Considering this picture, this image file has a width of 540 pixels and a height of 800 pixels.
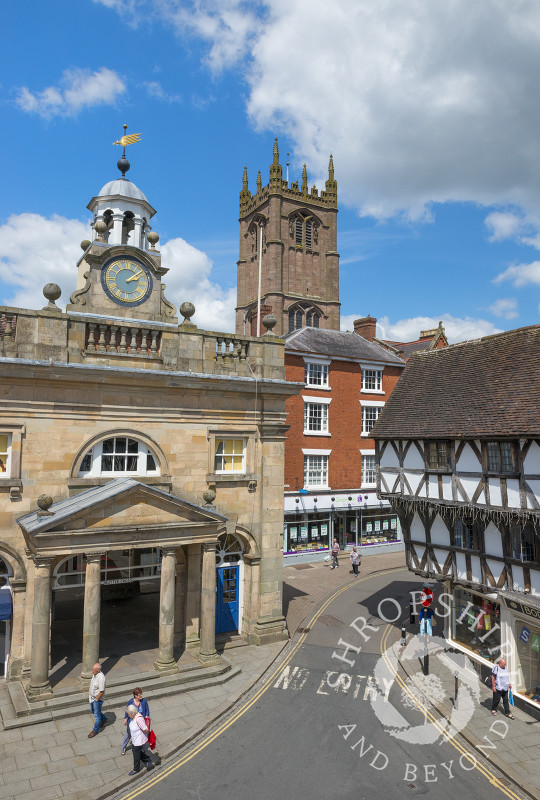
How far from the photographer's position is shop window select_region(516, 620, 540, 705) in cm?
1398

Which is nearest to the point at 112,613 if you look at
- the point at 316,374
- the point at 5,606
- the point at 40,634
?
the point at 5,606

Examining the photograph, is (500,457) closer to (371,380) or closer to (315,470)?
(315,470)

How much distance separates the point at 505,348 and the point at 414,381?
3.85 meters

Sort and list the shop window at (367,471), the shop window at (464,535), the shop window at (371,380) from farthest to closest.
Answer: the shop window at (371,380), the shop window at (367,471), the shop window at (464,535)

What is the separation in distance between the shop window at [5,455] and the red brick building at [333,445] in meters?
17.5

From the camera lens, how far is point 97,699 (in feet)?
39.6

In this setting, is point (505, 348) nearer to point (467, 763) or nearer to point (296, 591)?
point (467, 763)

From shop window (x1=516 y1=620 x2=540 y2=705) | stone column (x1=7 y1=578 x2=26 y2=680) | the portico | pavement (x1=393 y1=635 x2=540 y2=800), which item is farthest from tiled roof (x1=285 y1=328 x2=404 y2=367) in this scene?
stone column (x1=7 y1=578 x2=26 y2=680)

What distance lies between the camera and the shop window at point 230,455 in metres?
17.6

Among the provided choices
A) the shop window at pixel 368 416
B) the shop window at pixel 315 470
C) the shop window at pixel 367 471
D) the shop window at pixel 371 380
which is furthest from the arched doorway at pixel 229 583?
the shop window at pixel 371 380

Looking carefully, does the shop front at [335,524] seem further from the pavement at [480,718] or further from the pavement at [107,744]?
the pavement at [107,744]

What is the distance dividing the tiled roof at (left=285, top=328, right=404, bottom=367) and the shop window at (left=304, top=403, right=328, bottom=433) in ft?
10.5

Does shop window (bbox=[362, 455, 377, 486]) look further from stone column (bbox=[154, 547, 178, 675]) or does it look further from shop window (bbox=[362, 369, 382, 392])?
stone column (bbox=[154, 547, 178, 675])

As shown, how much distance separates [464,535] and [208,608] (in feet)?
26.8
